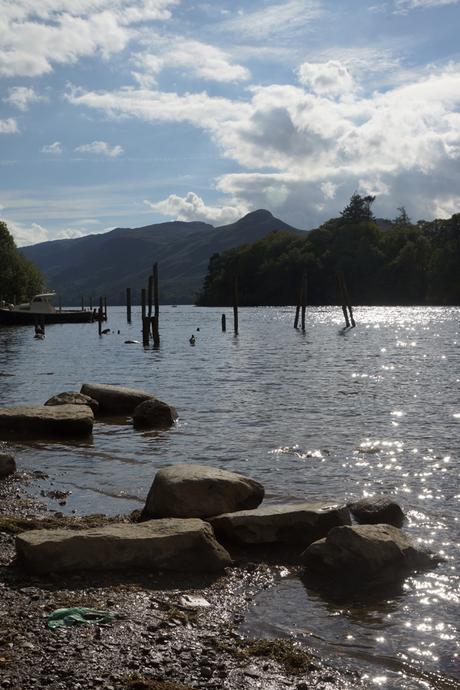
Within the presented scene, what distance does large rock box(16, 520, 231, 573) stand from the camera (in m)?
7.89

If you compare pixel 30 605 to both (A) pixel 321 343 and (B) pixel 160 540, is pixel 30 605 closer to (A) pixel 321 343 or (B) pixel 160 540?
(B) pixel 160 540

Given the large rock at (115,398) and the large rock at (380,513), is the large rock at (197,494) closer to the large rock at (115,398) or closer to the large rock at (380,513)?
the large rock at (380,513)

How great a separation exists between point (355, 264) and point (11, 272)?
281 ft

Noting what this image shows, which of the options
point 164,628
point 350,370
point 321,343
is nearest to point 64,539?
point 164,628

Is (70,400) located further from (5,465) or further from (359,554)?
(359,554)

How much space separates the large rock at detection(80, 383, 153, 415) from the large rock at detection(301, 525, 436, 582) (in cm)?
1311

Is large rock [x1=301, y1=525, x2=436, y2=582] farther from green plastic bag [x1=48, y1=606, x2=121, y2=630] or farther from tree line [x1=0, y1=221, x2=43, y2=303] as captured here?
tree line [x1=0, y1=221, x2=43, y2=303]

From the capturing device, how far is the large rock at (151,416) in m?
18.9

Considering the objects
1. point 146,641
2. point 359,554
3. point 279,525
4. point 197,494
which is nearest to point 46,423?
point 197,494

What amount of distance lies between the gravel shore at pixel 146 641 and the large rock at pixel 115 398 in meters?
13.0

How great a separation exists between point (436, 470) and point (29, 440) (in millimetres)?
9012

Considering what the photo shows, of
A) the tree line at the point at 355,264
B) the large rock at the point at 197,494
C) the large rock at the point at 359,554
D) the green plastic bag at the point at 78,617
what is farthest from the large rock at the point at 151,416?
the tree line at the point at 355,264

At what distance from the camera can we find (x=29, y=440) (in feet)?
55.6

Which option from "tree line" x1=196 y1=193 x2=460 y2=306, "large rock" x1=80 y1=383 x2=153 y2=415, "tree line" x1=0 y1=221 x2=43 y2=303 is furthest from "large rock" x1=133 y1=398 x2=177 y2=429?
"tree line" x1=196 y1=193 x2=460 y2=306
